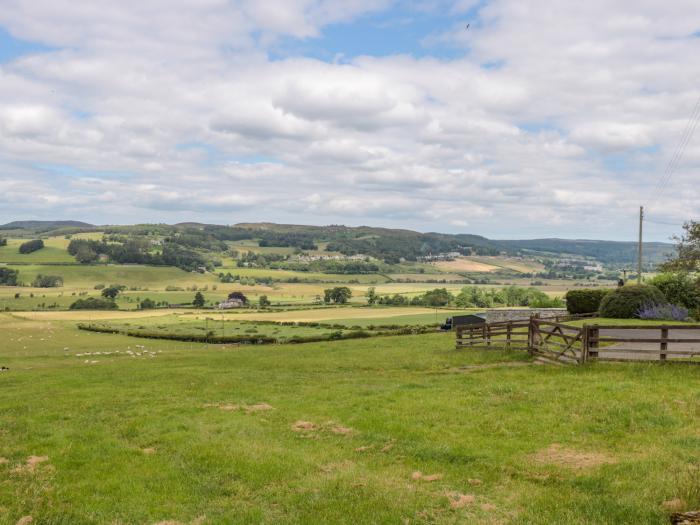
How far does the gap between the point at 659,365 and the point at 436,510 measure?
587 inches

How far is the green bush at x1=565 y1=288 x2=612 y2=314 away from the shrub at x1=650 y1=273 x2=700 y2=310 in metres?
4.73

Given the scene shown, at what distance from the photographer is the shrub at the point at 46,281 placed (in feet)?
520

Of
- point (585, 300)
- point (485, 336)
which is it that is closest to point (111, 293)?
point (585, 300)

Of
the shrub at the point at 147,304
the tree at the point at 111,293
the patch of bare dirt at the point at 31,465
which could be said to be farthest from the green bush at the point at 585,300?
the tree at the point at 111,293

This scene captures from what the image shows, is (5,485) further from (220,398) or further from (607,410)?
(607,410)

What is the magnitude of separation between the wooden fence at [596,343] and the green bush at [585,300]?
17030 mm

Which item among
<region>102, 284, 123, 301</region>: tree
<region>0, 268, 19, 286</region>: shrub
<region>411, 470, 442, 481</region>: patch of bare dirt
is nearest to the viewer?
<region>411, 470, 442, 481</region>: patch of bare dirt

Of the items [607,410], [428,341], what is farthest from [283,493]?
[428,341]

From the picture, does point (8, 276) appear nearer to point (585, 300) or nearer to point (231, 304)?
point (231, 304)

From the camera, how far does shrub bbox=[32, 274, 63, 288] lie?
158m

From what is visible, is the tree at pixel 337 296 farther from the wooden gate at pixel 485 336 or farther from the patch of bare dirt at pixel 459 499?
the patch of bare dirt at pixel 459 499

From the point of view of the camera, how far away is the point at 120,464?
13023mm

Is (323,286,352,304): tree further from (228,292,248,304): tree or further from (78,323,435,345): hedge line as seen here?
(78,323,435,345): hedge line

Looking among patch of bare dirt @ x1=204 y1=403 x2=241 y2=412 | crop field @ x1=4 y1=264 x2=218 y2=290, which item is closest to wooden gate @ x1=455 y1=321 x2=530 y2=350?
patch of bare dirt @ x1=204 y1=403 x2=241 y2=412
